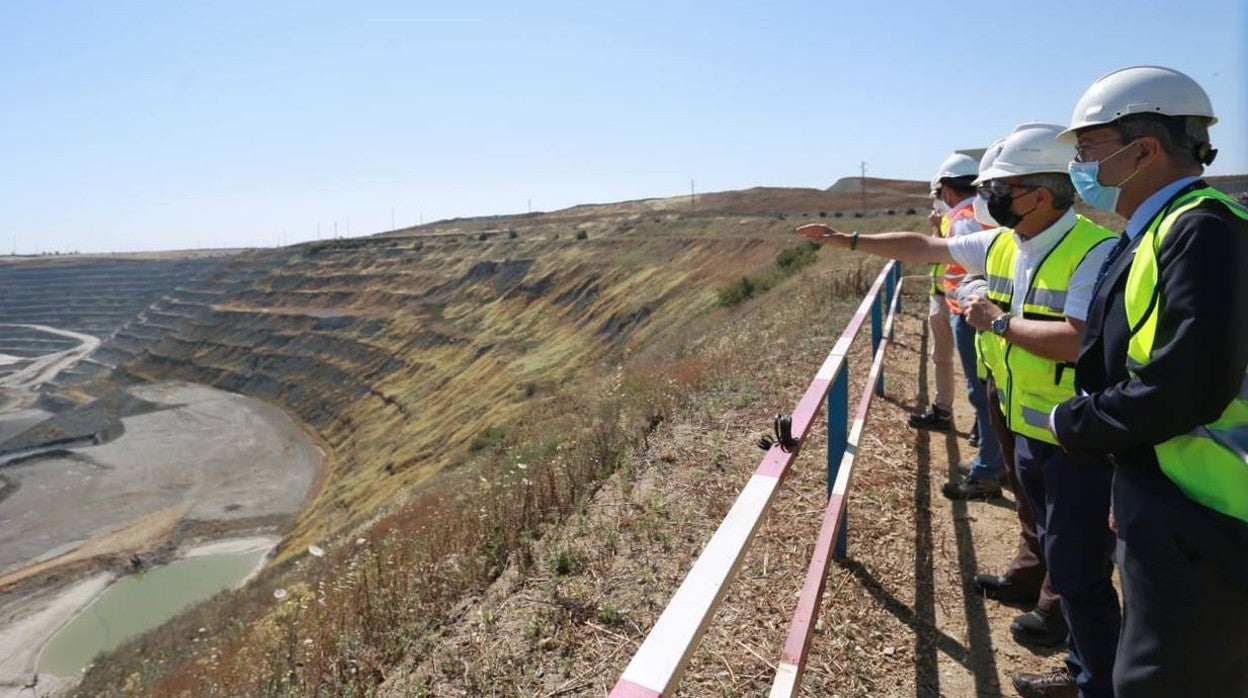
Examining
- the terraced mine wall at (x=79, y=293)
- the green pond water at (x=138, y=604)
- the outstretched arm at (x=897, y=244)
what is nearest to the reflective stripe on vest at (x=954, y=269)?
the outstretched arm at (x=897, y=244)

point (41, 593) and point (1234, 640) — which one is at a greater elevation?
point (1234, 640)

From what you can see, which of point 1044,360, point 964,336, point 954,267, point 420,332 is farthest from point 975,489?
point 420,332

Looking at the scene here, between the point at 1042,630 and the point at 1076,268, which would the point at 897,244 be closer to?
the point at 1076,268

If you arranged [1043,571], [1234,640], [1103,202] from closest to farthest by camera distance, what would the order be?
1. [1234,640]
2. [1103,202]
3. [1043,571]

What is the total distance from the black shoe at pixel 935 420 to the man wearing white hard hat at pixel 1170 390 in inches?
157

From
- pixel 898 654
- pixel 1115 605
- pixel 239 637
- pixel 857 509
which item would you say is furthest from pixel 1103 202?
pixel 239 637

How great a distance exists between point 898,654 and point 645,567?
4.80 feet

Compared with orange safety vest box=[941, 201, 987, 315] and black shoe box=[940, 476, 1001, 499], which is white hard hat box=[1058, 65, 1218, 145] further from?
black shoe box=[940, 476, 1001, 499]

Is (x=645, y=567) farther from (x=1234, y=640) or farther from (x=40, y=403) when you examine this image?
(x=40, y=403)

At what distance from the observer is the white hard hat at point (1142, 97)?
1.92 metres

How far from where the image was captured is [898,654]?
3.23 metres

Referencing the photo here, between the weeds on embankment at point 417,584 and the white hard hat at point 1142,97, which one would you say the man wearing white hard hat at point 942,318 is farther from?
the white hard hat at point 1142,97

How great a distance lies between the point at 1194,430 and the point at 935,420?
4.30 metres

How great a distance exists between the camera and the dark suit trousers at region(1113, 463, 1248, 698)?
171 centimetres
